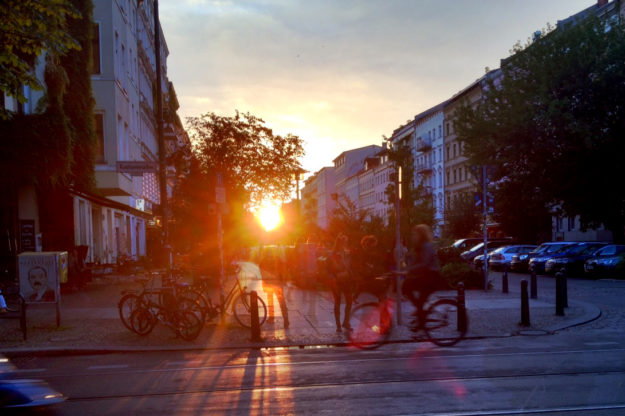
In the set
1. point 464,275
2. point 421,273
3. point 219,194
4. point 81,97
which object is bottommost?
point 464,275

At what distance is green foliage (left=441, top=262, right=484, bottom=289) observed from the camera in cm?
2336

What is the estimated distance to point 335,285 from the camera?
44.2ft

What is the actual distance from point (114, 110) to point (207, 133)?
4.51m

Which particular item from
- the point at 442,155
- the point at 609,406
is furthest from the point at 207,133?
the point at 442,155

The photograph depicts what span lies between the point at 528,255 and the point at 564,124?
25.5 feet

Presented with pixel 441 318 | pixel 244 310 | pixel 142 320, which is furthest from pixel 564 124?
pixel 142 320

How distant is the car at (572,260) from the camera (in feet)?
109

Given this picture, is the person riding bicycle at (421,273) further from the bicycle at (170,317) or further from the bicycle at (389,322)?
the bicycle at (170,317)

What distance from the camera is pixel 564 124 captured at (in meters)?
38.7

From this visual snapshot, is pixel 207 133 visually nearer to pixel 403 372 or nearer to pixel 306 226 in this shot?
pixel 306 226

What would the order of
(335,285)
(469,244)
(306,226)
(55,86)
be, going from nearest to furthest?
(335,285) → (55,86) → (306,226) → (469,244)

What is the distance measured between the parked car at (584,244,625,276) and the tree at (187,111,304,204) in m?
14.4

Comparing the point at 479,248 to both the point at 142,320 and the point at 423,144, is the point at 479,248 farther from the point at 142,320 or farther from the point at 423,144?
the point at 423,144

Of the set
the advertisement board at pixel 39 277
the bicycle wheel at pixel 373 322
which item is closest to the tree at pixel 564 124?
the bicycle wheel at pixel 373 322
